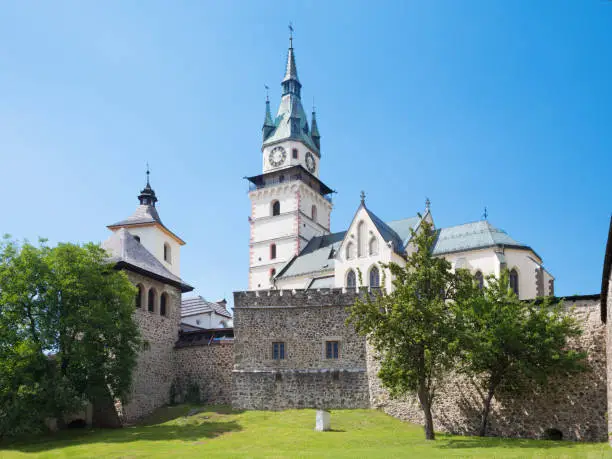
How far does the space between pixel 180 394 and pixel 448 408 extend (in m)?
15.7

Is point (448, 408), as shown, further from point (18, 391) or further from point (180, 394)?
point (18, 391)

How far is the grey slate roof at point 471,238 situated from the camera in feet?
153

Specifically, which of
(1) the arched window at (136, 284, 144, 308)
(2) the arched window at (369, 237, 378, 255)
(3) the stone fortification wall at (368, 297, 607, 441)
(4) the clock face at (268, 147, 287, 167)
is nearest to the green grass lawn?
(3) the stone fortification wall at (368, 297, 607, 441)

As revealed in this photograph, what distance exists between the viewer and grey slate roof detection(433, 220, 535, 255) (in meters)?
46.7

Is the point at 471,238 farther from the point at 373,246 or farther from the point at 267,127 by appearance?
the point at 267,127

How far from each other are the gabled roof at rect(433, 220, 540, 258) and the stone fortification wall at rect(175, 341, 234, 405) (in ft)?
62.2

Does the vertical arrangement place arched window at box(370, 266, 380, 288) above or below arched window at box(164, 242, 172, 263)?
below

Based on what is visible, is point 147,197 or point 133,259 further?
point 147,197

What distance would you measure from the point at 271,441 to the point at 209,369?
11.2 metres

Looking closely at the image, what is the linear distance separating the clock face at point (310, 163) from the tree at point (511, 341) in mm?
44590

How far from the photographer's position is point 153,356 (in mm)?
37156

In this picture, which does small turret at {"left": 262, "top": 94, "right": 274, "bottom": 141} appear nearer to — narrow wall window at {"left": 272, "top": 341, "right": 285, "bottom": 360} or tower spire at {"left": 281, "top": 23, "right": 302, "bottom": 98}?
tower spire at {"left": 281, "top": 23, "right": 302, "bottom": 98}

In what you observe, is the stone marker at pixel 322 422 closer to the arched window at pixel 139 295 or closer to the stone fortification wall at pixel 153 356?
the stone fortification wall at pixel 153 356

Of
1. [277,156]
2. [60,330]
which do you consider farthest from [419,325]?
[277,156]
